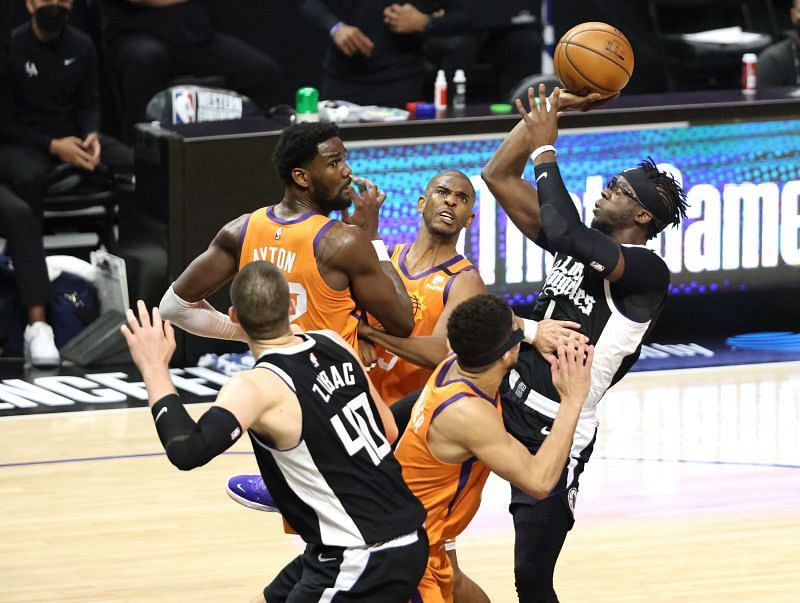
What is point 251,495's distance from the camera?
597 centimetres

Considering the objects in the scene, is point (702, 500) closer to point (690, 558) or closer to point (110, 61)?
point (690, 558)

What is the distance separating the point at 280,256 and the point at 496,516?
2286 millimetres

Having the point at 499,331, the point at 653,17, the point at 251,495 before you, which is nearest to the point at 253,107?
the point at 653,17

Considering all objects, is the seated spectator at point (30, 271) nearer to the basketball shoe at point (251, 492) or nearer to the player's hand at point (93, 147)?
the player's hand at point (93, 147)

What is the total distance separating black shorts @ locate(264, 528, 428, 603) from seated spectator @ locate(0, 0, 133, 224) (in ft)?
20.0

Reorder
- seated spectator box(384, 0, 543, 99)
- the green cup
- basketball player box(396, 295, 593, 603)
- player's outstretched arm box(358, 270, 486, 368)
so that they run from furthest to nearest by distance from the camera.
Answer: seated spectator box(384, 0, 543, 99)
the green cup
player's outstretched arm box(358, 270, 486, 368)
basketball player box(396, 295, 593, 603)

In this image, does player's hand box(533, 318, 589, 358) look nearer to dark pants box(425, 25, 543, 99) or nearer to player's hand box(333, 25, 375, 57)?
player's hand box(333, 25, 375, 57)

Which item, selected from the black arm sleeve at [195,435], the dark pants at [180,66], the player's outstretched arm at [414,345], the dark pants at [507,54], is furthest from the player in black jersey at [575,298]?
the dark pants at [507,54]

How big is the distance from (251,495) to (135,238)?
15.5ft

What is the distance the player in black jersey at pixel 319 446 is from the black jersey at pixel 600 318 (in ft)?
3.26

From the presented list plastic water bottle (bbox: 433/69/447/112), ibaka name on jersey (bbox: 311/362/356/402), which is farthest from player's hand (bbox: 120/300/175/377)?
plastic water bottle (bbox: 433/69/447/112)

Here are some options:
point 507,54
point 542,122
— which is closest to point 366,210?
point 542,122

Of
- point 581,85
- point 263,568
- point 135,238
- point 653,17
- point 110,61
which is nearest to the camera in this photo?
point 581,85

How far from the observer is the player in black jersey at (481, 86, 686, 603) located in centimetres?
565
